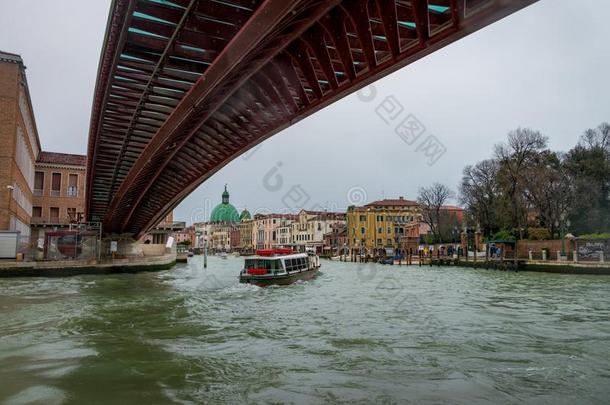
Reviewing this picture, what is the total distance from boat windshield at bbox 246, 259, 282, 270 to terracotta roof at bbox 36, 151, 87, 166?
31167 mm

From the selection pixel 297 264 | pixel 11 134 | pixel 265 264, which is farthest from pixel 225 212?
pixel 265 264

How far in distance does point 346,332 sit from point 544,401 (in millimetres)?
4500

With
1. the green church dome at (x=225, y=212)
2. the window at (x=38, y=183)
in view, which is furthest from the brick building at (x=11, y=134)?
the green church dome at (x=225, y=212)

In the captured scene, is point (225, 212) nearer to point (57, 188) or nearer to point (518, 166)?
point (57, 188)

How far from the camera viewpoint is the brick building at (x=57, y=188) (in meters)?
44.5

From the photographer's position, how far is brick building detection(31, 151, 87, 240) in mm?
44469

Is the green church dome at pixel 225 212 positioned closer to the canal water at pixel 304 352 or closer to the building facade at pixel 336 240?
the building facade at pixel 336 240

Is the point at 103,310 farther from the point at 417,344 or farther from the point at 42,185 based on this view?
the point at 42,185

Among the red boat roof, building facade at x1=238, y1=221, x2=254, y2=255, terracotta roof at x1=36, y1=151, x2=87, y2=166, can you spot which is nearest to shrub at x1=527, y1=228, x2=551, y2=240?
the red boat roof

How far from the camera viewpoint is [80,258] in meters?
29.2

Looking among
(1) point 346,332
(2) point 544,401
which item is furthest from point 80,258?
(2) point 544,401

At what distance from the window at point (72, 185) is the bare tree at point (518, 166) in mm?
39237

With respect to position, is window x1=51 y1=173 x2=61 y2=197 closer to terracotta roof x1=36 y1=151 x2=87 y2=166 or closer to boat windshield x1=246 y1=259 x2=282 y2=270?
terracotta roof x1=36 y1=151 x2=87 y2=166

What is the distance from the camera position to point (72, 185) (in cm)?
4594
